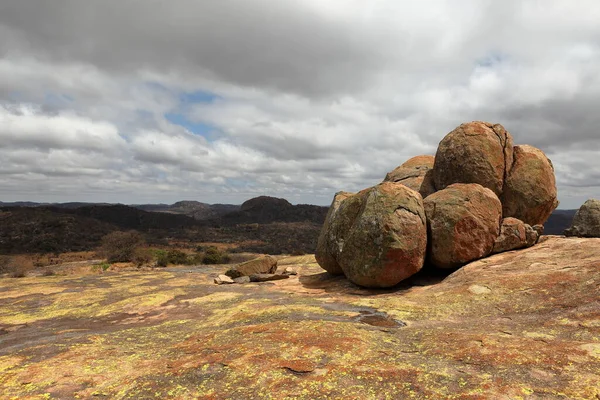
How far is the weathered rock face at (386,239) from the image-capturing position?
19547 millimetres

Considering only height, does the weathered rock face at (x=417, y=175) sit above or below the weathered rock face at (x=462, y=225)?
above

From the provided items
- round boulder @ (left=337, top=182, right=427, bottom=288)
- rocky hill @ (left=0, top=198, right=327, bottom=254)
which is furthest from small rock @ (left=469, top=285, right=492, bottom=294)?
rocky hill @ (left=0, top=198, right=327, bottom=254)

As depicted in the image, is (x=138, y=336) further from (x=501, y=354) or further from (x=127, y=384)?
(x=501, y=354)

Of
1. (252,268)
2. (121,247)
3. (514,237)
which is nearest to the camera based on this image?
(514,237)

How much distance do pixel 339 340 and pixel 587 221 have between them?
20.6 meters

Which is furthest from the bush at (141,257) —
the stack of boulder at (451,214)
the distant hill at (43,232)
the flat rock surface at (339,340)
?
the distant hill at (43,232)

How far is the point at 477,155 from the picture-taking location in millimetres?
23688

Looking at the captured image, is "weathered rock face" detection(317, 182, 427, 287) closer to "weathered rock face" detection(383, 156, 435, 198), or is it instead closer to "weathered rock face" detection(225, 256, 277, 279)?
"weathered rock face" detection(383, 156, 435, 198)

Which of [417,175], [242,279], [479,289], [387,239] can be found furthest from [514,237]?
[242,279]

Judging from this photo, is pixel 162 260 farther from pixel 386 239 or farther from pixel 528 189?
pixel 528 189

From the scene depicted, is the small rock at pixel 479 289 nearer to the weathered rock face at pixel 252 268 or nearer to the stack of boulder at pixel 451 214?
the stack of boulder at pixel 451 214

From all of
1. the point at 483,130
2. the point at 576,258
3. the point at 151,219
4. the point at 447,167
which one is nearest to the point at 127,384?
the point at 576,258

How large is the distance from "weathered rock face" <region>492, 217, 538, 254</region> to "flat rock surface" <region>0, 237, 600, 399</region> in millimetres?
980

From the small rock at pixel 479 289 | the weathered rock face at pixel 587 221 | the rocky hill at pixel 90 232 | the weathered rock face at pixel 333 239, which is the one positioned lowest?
the rocky hill at pixel 90 232
